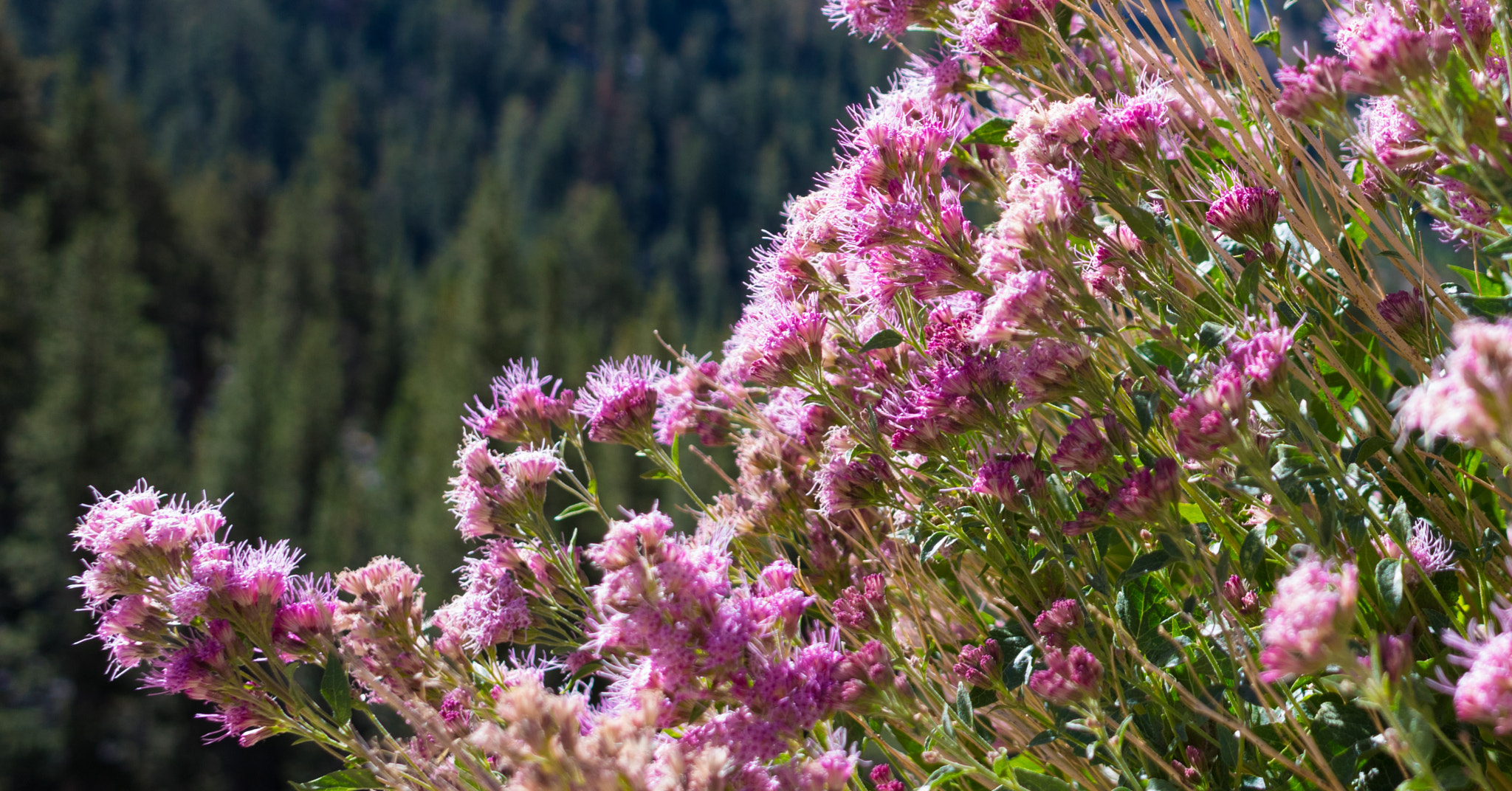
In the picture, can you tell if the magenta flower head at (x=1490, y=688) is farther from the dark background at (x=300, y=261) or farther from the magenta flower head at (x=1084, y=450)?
the dark background at (x=300, y=261)

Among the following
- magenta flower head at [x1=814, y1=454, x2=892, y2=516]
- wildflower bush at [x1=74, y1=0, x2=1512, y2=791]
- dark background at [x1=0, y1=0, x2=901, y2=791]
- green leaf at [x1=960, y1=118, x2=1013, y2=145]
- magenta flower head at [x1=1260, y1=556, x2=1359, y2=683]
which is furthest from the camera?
dark background at [x1=0, y1=0, x2=901, y2=791]

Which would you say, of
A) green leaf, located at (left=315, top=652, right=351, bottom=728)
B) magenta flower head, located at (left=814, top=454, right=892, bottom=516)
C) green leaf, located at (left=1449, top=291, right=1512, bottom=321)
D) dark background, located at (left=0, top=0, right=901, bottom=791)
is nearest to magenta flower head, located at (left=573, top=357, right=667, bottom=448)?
magenta flower head, located at (left=814, top=454, right=892, bottom=516)

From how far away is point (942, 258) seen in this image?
1.55m

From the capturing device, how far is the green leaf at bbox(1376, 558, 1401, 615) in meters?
1.21

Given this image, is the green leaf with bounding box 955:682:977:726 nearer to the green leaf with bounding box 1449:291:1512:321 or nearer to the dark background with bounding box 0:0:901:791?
the green leaf with bounding box 1449:291:1512:321

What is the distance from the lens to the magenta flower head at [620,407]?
6.57ft

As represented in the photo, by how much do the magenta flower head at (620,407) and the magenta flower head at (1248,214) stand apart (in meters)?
1.08

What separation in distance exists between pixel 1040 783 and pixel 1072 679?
23cm

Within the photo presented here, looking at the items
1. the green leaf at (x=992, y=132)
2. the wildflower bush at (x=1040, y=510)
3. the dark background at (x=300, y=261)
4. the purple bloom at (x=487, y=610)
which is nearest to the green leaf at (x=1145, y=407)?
the wildflower bush at (x=1040, y=510)

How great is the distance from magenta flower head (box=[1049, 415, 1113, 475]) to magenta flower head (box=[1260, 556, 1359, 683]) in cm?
40

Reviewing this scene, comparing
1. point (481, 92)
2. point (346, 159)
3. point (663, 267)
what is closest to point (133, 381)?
point (346, 159)

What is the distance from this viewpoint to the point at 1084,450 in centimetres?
140

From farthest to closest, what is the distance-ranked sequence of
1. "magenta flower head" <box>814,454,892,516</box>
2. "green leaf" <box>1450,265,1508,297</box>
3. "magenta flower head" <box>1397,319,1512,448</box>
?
"magenta flower head" <box>814,454,892,516</box> → "green leaf" <box>1450,265,1508,297</box> → "magenta flower head" <box>1397,319,1512,448</box>

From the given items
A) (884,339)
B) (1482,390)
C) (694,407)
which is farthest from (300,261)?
(1482,390)
